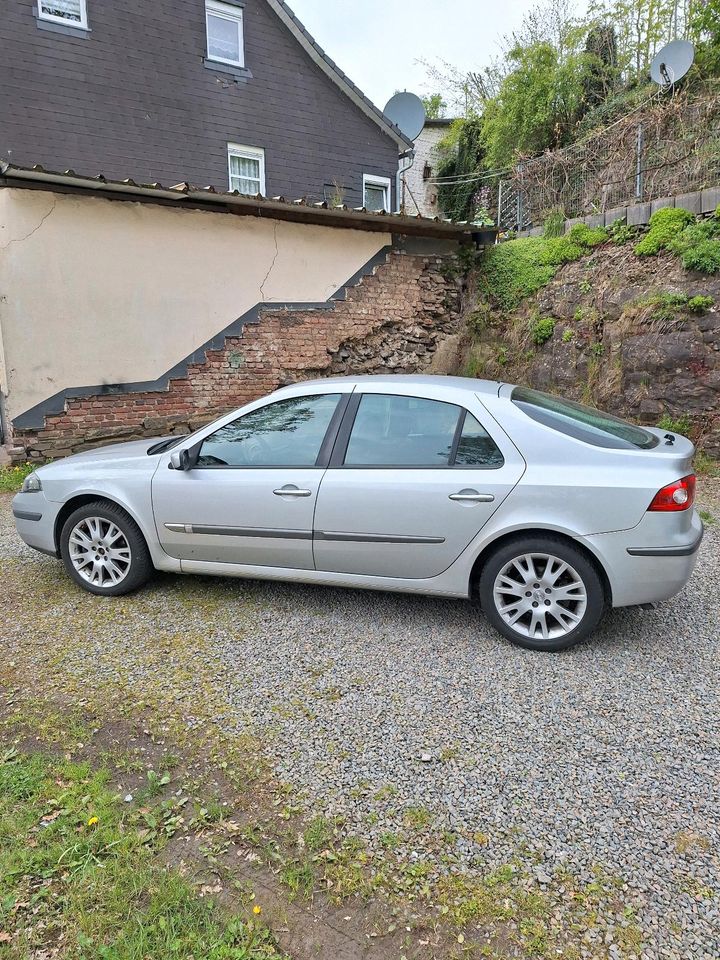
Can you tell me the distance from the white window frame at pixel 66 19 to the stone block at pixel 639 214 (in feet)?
34.5

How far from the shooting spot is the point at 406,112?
1470cm

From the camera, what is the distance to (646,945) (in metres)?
1.77

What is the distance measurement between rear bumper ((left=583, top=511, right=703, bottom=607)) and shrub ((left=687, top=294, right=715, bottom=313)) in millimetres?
5374

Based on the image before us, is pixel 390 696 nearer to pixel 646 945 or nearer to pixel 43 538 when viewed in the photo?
pixel 646 945

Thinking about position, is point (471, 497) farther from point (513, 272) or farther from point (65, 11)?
point (65, 11)

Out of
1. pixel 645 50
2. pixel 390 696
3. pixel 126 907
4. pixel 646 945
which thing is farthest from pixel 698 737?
pixel 645 50

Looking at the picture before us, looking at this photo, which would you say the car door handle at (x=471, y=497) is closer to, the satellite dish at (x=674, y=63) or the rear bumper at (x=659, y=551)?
the rear bumper at (x=659, y=551)

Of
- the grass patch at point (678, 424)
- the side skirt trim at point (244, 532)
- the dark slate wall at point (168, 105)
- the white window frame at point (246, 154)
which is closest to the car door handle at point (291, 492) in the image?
the side skirt trim at point (244, 532)

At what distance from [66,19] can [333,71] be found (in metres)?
5.56

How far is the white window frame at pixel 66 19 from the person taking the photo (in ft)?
35.9

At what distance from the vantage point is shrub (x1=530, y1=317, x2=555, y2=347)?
9.16m

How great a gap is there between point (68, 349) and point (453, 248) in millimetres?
6532

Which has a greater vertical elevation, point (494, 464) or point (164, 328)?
point (164, 328)

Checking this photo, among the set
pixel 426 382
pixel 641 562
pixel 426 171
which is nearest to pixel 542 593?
pixel 641 562
